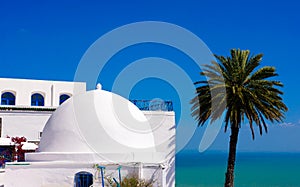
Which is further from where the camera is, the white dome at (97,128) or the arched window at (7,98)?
the arched window at (7,98)

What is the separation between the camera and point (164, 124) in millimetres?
28859

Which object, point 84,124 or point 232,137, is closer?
point 84,124

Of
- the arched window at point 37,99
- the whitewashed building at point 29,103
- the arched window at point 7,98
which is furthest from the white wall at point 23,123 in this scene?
the arched window at point 37,99

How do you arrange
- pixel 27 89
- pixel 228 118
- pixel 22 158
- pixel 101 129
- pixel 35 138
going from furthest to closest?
pixel 27 89 < pixel 35 138 < pixel 22 158 < pixel 228 118 < pixel 101 129

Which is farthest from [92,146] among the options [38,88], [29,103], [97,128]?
[38,88]

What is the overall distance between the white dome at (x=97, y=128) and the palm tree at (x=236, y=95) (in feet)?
11.1

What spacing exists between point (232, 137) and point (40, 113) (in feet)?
45.1

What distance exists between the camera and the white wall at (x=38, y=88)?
1357 inches

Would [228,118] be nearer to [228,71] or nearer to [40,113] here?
[228,71]

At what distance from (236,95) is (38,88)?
17.5 meters

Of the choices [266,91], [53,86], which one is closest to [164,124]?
[266,91]

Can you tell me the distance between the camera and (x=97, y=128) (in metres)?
21.7

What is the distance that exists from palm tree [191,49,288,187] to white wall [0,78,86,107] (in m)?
15.0

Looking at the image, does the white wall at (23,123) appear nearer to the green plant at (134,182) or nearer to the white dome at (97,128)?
the white dome at (97,128)
